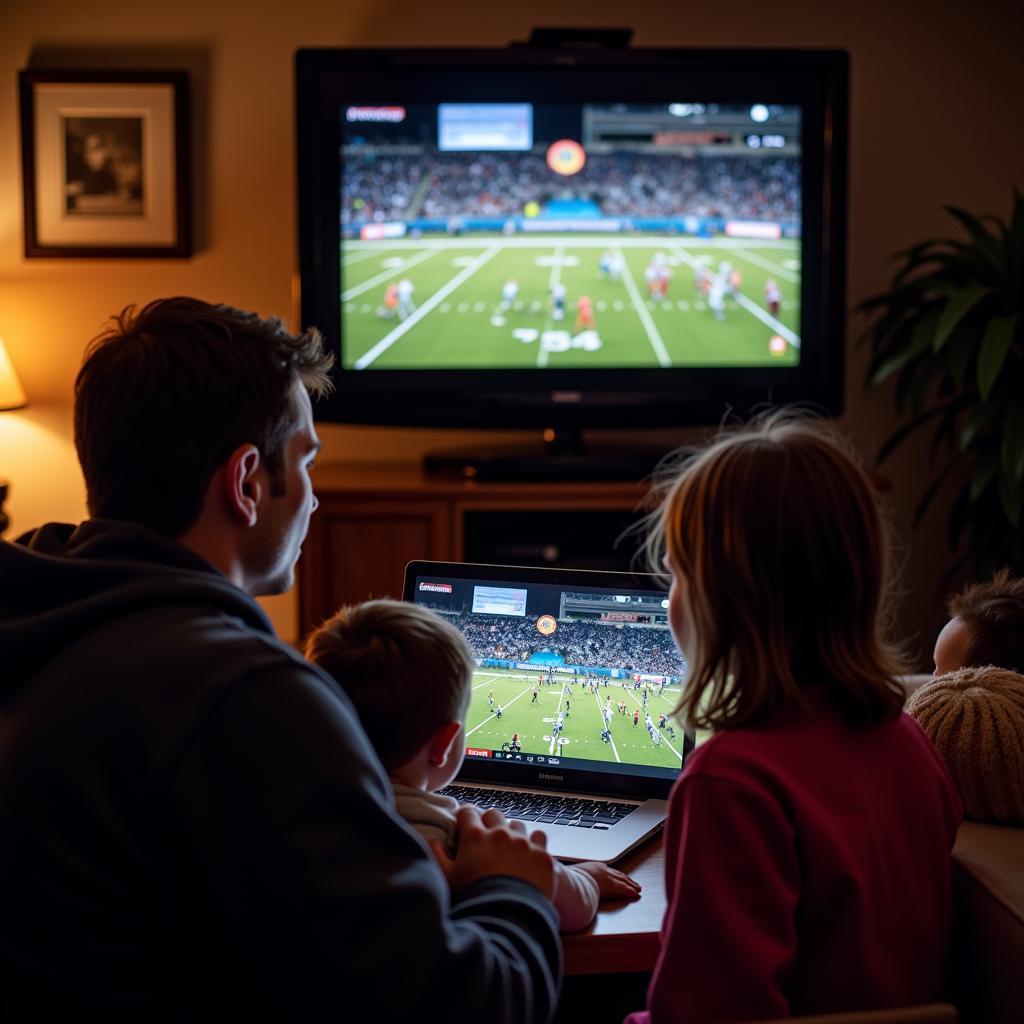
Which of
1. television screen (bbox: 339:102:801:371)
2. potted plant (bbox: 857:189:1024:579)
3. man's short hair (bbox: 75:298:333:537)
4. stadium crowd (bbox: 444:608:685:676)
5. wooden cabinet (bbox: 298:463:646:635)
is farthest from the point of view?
television screen (bbox: 339:102:801:371)

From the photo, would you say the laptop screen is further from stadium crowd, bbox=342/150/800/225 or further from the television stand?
stadium crowd, bbox=342/150/800/225

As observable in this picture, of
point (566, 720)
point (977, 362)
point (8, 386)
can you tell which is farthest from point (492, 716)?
point (8, 386)

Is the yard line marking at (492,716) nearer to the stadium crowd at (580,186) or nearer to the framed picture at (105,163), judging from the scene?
the stadium crowd at (580,186)

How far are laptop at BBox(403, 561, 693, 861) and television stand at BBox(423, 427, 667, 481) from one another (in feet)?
6.99

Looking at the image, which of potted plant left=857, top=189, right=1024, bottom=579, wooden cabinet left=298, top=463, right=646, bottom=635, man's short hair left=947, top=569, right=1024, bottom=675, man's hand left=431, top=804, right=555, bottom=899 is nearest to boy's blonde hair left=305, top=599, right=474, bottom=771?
man's hand left=431, top=804, right=555, bottom=899

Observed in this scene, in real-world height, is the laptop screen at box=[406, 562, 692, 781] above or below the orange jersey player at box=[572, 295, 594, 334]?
below

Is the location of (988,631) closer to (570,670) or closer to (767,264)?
(570,670)

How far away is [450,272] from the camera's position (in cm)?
400

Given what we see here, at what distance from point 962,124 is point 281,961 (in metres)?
4.14

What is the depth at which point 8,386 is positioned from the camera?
405cm

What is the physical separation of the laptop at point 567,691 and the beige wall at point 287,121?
277 cm

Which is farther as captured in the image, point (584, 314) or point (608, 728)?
point (584, 314)

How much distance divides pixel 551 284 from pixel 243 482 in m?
2.94

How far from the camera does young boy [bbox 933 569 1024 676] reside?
1530 mm
